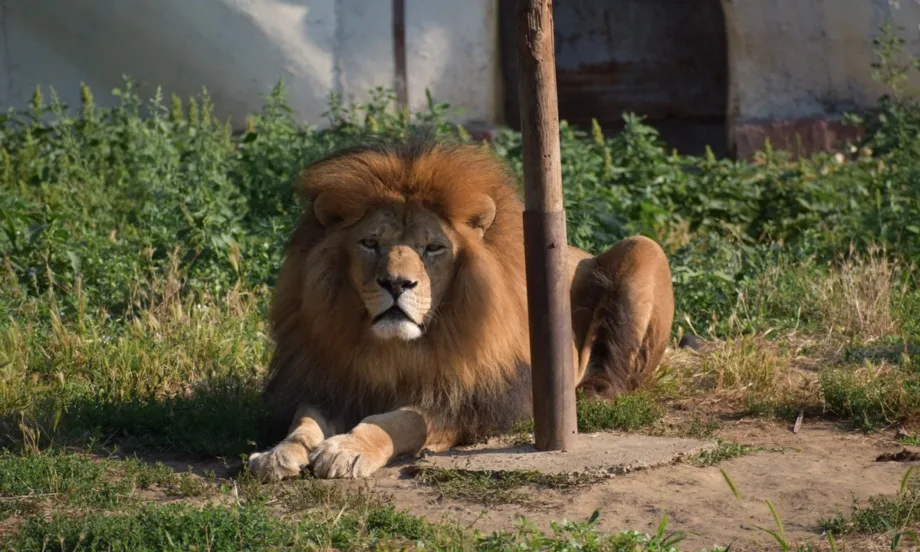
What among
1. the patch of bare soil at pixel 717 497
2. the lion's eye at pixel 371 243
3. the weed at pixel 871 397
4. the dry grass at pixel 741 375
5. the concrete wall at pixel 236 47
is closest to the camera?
the patch of bare soil at pixel 717 497

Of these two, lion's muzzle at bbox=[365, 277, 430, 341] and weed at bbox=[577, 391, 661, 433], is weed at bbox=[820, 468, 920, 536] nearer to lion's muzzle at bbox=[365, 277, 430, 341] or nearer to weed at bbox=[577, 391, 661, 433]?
weed at bbox=[577, 391, 661, 433]

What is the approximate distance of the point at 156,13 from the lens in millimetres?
9578


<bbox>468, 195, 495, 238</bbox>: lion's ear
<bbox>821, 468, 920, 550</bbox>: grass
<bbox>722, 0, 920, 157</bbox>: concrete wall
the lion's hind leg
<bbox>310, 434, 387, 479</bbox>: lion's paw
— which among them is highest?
<bbox>722, 0, 920, 157</bbox>: concrete wall

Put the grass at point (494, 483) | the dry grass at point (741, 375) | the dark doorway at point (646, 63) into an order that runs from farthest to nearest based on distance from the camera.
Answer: the dark doorway at point (646, 63), the dry grass at point (741, 375), the grass at point (494, 483)

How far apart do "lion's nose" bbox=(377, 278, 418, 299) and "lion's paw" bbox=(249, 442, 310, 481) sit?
0.65m

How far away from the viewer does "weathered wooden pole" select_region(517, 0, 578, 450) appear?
Result: 15.8 feet

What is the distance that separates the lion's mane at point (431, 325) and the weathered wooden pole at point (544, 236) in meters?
0.24

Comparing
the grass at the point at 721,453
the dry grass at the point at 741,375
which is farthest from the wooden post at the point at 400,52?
the grass at the point at 721,453

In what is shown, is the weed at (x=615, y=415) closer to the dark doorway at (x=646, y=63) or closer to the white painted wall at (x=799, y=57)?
the white painted wall at (x=799, y=57)

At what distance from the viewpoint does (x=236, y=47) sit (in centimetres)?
966

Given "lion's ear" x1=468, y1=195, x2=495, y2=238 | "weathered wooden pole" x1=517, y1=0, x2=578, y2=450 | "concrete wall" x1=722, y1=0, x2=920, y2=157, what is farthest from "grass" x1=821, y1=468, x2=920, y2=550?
"concrete wall" x1=722, y1=0, x2=920, y2=157

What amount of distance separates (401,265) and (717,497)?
1367 mm

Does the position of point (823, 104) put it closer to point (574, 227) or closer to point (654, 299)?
point (574, 227)

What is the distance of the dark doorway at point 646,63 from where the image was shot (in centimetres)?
1084
